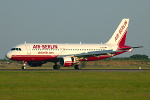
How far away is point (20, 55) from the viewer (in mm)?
59406

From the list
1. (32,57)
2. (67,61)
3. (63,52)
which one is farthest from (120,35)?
(32,57)

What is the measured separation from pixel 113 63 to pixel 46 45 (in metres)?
28.0

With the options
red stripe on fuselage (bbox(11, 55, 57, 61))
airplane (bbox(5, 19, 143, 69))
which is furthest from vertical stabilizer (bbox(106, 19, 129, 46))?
red stripe on fuselage (bbox(11, 55, 57, 61))

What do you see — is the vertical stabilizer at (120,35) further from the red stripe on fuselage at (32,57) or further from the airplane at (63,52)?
the red stripe on fuselage at (32,57)

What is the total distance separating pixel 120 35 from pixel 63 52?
1462cm

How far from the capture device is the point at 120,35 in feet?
238

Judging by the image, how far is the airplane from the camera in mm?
59688

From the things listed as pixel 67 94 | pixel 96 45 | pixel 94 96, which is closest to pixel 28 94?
pixel 67 94

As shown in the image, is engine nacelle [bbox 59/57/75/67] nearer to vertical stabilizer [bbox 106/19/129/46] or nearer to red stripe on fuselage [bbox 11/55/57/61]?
red stripe on fuselage [bbox 11/55/57/61]

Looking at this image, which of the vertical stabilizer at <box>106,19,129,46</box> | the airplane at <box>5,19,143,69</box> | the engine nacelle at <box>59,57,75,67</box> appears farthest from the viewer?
the vertical stabilizer at <box>106,19,129,46</box>

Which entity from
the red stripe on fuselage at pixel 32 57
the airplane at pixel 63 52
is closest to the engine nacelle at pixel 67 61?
the airplane at pixel 63 52

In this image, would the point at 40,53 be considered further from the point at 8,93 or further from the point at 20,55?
the point at 8,93

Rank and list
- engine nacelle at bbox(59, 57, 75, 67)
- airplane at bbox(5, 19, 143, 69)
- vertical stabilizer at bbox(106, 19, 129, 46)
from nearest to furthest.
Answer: engine nacelle at bbox(59, 57, 75, 67) → airplane at bbox(5, 19, 143, 69) → vertical stabilizer at bbox(106, 19, 129, 46)

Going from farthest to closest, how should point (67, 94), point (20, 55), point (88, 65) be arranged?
1. point (88, 65)
2. point (20, 55)
3. point (67, 94)
